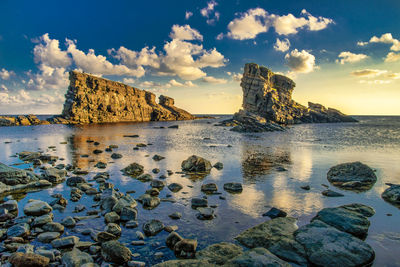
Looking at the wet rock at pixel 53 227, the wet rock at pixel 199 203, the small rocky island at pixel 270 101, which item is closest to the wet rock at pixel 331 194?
the wet rock at pixel 199 203

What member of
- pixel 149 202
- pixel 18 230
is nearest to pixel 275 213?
pixel 149 202

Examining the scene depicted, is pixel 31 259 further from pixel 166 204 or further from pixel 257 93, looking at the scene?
pixel 257 93

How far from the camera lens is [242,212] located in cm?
1214

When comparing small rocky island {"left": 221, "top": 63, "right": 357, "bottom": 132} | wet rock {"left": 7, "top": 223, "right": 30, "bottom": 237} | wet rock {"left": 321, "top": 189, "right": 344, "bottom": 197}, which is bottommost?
wet rock {"left": 321, "top": 189, "right": 344, "bottom": 197}

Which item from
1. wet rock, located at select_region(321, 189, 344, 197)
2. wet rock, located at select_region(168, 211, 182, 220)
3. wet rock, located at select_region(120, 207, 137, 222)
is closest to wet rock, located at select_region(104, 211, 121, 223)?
wet rock, located at select_region(120, 207, 137, 222)

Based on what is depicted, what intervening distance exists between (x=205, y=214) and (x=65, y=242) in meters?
5.98

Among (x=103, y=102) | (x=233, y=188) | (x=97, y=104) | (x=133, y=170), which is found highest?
(x=103, y=102)

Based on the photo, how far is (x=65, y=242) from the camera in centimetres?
855

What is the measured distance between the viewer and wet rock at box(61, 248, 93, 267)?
7.19m

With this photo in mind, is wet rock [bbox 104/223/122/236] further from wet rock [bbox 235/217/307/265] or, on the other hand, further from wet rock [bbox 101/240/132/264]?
wet rock [bbox 235/217/307/265]

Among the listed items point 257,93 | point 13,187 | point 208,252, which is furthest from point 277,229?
point 257,93

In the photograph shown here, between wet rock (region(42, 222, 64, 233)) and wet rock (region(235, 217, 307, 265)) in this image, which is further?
wet rock (region(42, 222, 64, 233))

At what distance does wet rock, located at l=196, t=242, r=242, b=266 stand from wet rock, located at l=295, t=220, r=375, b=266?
250 centimetres

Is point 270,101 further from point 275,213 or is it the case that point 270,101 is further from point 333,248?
point 333,248
